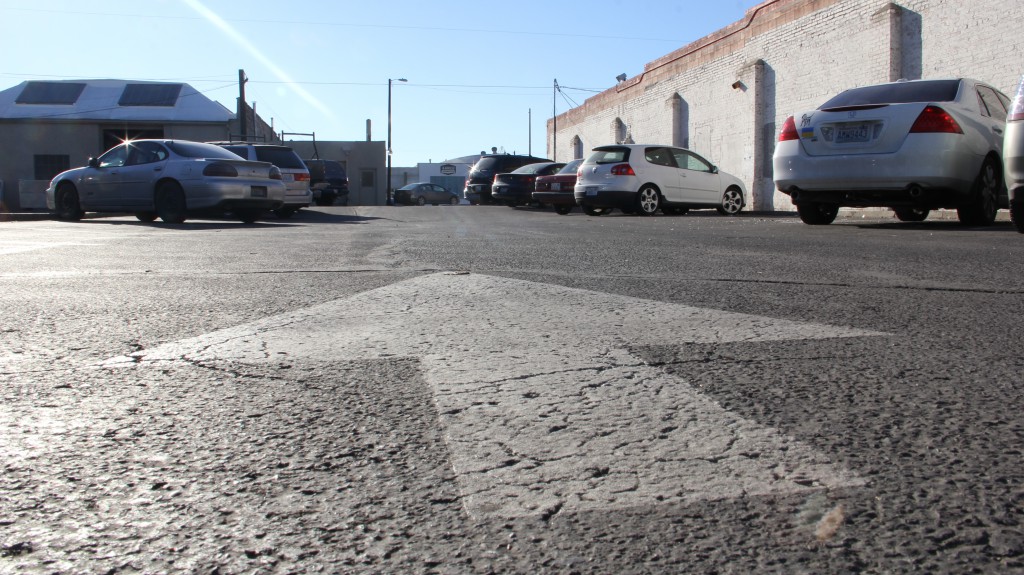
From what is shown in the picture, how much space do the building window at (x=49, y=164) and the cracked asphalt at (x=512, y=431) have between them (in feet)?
125

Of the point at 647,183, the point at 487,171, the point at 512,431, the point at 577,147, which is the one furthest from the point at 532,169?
the point at 512,431

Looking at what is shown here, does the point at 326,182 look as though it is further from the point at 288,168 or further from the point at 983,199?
the point at 983,199

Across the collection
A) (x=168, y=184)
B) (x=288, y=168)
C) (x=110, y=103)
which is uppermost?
(x=110, y=103)

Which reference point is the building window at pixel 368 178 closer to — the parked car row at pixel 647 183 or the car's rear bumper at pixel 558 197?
the car's rear bumper at pixel 558 197

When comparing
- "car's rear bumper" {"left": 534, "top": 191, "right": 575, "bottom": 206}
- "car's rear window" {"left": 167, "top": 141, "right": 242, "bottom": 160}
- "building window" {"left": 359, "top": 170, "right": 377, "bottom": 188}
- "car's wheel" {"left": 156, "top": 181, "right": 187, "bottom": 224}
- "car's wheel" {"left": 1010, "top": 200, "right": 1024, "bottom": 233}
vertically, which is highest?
"building window" {"left": 359, "top": 170, "right": 377, "bottom": 188}

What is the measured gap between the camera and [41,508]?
1.58 m

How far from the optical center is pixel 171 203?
46.4ft

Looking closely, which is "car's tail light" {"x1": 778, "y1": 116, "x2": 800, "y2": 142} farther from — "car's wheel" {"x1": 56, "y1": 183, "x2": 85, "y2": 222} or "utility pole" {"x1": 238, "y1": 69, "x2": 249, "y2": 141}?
"utility pole" {"x1": 238, "y1": 69, "x2": 249, "y2": 141}

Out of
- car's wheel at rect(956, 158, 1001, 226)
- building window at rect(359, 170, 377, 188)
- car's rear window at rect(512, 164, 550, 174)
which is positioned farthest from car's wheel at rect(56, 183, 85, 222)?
building window at rect(359, 170, 377, 188)

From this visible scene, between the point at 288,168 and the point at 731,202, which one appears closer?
the point at 288,168

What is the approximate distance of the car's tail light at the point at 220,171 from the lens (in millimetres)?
13906

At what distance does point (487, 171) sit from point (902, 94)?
1796cm

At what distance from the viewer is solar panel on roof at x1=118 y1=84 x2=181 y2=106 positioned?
129 feet

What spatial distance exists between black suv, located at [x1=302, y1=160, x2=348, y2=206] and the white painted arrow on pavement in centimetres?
2047
